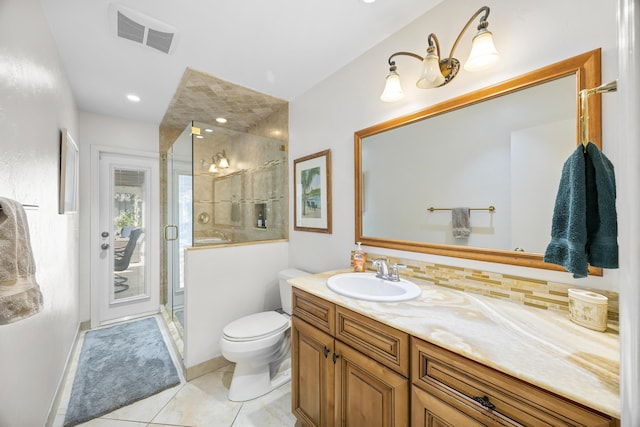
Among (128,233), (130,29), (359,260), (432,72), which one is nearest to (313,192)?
(359,260)

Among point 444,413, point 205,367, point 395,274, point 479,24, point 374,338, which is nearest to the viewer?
point 444,413

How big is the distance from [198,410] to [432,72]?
8.14 ft

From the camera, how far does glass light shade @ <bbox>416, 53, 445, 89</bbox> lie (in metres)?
1.31

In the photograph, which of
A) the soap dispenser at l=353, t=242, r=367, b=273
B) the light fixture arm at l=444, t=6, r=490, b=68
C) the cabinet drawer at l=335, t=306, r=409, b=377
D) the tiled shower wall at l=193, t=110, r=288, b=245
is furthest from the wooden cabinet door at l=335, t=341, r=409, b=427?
the tiled shower wall at l=193, t=110, r=288, b=245

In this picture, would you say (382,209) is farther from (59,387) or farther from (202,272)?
(59,387)

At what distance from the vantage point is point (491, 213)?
48.8 inches

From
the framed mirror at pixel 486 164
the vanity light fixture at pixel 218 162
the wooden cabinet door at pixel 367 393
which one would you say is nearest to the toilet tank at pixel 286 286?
the framed mirror at pixel 486 164

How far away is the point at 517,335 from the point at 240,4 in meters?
2.00

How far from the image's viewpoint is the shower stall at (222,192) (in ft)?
7.73

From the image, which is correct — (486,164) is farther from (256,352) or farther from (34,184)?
(34,184)

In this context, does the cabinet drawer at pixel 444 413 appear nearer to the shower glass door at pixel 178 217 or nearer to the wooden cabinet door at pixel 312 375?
the wooden cabinet door at pixel 312 375

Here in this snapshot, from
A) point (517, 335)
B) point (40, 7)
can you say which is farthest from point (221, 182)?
point (517, 335)

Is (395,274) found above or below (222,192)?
below

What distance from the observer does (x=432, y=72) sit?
1.31 metres
